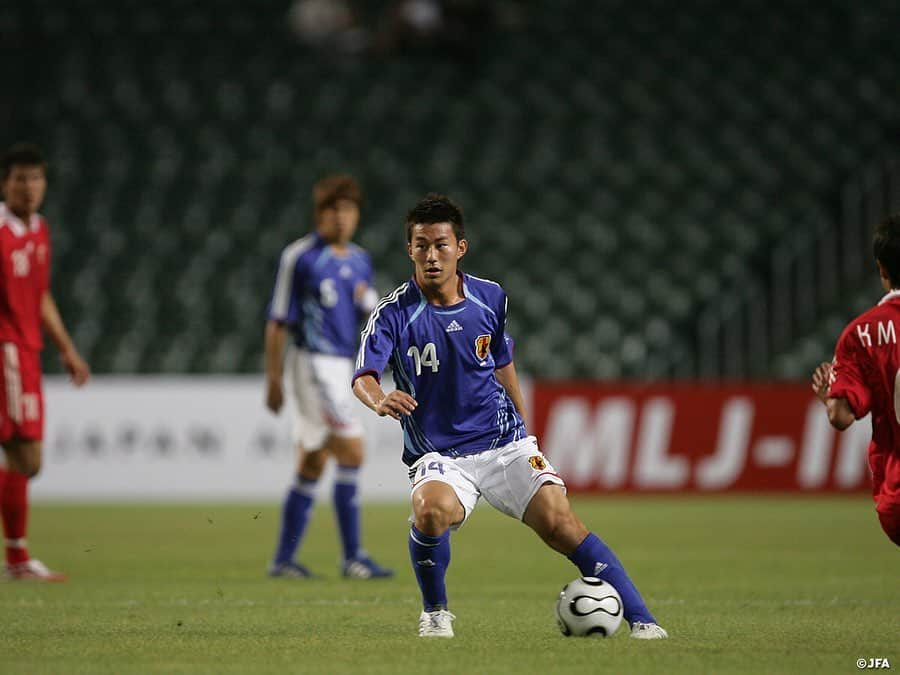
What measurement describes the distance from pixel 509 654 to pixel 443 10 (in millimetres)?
18133

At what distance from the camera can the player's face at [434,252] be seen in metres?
5.93

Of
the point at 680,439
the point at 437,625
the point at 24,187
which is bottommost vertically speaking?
the point at 437,625

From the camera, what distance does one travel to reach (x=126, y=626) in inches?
251

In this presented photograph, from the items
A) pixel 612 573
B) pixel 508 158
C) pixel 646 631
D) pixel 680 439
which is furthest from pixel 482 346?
pixel 508 158

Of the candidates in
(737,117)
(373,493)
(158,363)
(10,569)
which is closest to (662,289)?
(737,117)

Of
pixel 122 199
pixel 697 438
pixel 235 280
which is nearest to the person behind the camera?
pixel 697 438

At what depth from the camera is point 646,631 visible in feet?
18.9

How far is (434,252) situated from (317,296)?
3.25 meters

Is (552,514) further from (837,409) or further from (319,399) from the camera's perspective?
(319,399)

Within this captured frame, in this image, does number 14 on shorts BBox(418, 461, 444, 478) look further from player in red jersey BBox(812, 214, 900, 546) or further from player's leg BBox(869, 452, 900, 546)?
player's leg BBox(869, 452, 900, 546)

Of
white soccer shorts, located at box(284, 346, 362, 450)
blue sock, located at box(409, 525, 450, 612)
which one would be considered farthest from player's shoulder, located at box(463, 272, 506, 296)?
white soccer shorts, located at box(284, 346, 362, 450)

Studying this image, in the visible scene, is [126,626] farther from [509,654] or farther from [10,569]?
[10,569]

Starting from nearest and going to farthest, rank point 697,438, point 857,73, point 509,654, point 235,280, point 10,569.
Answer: point 509,654, point 10,569, point 697,438, point 235,280, point 857,73

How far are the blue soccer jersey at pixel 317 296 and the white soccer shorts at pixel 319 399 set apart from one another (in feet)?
0.26
